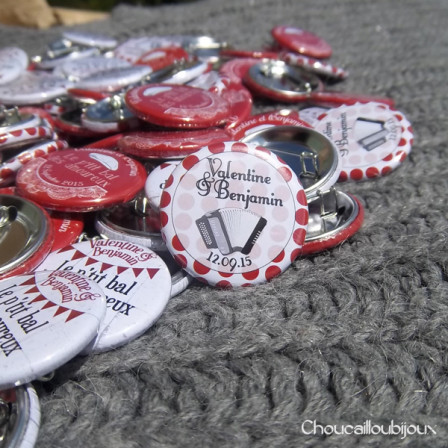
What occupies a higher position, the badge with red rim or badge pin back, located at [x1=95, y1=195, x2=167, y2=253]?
the badge with red rim

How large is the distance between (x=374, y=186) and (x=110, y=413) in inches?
30.3

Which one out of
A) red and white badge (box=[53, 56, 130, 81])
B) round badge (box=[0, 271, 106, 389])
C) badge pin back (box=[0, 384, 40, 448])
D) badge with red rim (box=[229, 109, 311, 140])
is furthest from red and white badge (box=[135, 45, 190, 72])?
badge pin back (box=[0, 384, 40, 448])

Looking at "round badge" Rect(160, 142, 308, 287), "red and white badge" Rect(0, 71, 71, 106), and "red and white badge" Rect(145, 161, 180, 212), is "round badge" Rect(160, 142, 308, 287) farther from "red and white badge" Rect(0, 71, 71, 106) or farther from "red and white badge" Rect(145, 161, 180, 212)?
"red and white badge" Rect(0, 71, 71, 106)

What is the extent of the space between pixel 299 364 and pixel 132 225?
0.48 meters

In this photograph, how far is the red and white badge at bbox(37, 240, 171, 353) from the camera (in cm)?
82

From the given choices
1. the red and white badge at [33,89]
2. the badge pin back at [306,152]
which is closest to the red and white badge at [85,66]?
the red and white badge at [33,89]

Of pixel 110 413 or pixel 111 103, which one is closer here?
pixel 110 413

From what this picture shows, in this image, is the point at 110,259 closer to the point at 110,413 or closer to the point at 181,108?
the point at 110,413

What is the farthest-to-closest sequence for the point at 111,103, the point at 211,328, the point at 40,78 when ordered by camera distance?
the point at 40,78 → the point at 111,103 → the point at 211,328

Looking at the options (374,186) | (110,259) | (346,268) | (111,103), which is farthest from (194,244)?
(111,103)

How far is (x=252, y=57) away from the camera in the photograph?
1798mm

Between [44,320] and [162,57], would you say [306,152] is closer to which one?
[44,320]

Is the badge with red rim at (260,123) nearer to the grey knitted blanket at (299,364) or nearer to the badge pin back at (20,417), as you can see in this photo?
the grey knitted blanket at (299,364)

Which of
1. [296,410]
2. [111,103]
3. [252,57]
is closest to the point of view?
[296,410]
